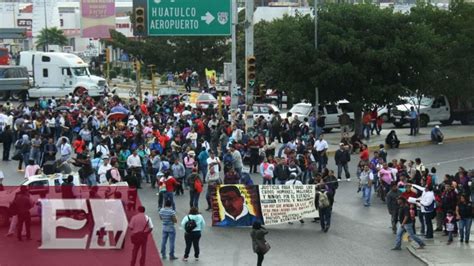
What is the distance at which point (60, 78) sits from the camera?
5662 centimetres

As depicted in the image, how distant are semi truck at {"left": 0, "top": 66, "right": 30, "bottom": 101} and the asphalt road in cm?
3129

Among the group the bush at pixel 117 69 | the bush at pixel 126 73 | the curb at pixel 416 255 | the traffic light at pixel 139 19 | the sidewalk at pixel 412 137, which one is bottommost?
the curb at pixel 416 255

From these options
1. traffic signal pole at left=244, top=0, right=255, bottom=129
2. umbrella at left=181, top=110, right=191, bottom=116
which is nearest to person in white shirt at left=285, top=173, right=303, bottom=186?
traffic signal pole at left=244, top=0, right=255, bottom=129

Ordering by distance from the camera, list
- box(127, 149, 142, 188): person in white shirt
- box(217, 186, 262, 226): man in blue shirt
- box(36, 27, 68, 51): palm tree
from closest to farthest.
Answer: box(217, 186, 262, 226): man in blue shirt, box(127, 149, 142, 188): person in white shirt, box(36, 27, 68, 51): palm tree

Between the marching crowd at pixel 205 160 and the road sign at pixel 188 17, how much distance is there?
352 cm

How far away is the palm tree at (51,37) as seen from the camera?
342ft

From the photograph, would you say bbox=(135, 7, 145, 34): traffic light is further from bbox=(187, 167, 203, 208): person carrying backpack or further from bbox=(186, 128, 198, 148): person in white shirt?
bbox=(187, 167, 203, 208): person carrying backpack


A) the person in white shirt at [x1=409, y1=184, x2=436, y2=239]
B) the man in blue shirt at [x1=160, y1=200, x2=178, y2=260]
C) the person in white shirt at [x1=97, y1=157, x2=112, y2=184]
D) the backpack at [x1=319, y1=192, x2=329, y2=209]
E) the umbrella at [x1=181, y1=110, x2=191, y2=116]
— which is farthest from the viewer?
the umbrella at [x1=181, y1=110, x2=191, y2=116]

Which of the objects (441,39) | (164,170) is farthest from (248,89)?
(441,39)

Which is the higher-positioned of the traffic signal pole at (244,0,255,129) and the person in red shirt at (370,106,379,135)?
the traffic signal pole at (244,0,255,129)

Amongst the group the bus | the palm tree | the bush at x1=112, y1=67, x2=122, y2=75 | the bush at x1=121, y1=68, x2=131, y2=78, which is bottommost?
the bush at x1=121, y1=68, x2=131, y2=78

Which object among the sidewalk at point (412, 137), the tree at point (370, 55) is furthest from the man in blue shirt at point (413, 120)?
the tree at point (370, 55)

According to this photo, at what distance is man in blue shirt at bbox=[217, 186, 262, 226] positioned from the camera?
2202cm

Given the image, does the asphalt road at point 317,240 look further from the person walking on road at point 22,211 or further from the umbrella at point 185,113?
the umbrella at point 185,113
